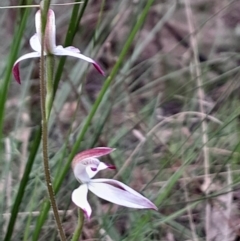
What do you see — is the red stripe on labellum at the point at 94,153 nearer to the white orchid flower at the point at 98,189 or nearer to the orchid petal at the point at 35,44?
the white orchid flower at the point at 98,189

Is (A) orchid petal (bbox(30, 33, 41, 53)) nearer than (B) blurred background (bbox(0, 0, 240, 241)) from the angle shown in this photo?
Yes

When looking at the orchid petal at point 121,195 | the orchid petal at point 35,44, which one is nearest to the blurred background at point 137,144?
the orchid petal at point 35,44

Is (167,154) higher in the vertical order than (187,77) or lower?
lower

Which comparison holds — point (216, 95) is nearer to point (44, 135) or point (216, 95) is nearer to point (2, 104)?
point (2, 104)

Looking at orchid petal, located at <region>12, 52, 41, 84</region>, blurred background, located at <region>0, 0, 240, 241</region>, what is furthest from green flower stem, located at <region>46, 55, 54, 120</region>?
blurred background, located at <region>0, 0, 240, 241</region>

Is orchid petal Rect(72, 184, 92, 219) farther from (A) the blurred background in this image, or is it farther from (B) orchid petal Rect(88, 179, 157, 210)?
(A) the blurred background

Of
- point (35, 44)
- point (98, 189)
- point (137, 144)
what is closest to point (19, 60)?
point (35, 44)

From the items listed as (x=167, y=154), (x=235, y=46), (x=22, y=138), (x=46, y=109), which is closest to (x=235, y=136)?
(x=167, y=154)
